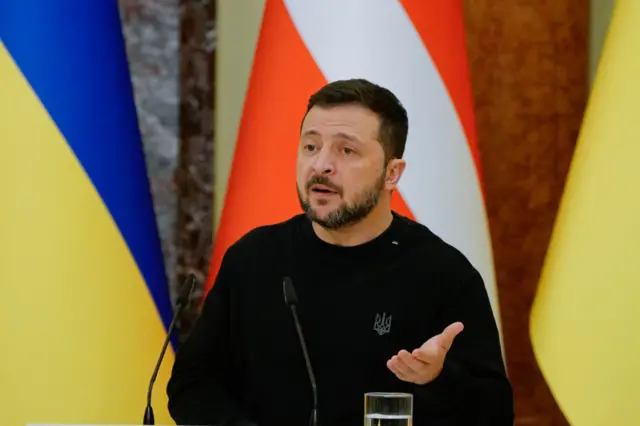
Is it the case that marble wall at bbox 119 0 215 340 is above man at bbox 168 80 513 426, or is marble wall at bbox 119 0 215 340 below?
above

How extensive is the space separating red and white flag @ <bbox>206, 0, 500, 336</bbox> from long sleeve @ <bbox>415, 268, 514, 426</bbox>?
0.16 metres

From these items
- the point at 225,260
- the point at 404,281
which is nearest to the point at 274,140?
the point at 225,260

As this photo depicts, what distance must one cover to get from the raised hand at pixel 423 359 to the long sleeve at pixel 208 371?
410 mm

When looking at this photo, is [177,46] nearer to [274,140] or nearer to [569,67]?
[274,140]

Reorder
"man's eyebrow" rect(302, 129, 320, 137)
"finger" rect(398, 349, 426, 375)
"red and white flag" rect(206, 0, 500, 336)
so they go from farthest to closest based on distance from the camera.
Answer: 1. "red and white flag" rect(206, 0, 500, 336)
2. "man's eyebrow" rect(302, 129, 320, 137)
3. "finger" rect(398, 349, 426, 375)

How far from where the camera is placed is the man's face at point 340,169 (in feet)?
7.43

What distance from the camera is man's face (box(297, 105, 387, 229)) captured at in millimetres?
2266

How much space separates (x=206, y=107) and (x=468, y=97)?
874 mm

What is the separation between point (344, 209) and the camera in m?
2.27

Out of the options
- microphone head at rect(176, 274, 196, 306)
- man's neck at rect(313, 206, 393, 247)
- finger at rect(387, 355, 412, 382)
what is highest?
man's neck at rect(313, 206, 393, 247)

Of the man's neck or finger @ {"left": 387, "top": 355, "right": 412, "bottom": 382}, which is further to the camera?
the man's neck

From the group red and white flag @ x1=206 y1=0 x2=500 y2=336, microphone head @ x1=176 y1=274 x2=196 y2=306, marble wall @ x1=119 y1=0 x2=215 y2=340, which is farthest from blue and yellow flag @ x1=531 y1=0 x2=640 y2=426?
marble wall @ x1=119 y1=0 x2=215 y2=340

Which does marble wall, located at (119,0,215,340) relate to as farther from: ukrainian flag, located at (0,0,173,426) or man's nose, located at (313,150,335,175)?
man's nose, located at (313,150,335,175)

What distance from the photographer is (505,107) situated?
9.66 ft
